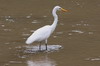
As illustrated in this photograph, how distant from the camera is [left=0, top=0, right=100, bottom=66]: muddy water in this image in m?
13.3

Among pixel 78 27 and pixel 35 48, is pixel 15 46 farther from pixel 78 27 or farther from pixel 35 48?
pixel 78 27

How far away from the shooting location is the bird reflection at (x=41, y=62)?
42.0 feet

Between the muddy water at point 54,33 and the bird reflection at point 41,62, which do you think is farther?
the muddy water at point 54,33

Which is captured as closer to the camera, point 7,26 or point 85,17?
point 7,26

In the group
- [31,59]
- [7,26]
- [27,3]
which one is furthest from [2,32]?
[27,3]

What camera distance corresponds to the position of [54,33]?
55.7 ft

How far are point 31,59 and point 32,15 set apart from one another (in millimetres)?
8155

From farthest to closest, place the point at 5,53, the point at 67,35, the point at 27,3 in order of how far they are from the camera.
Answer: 1. the point at 27,3
2. the point at 67,35
3. the point at 5,53

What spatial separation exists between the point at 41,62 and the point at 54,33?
4.06 meters

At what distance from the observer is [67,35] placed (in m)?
16.5

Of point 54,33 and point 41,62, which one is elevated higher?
point 54,33

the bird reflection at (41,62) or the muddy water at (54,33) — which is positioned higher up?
the muddy water at (54,33)

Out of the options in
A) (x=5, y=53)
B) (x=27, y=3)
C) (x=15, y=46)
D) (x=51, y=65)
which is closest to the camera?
(x=51, y=65)

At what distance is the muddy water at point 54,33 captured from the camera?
43.6 ft
